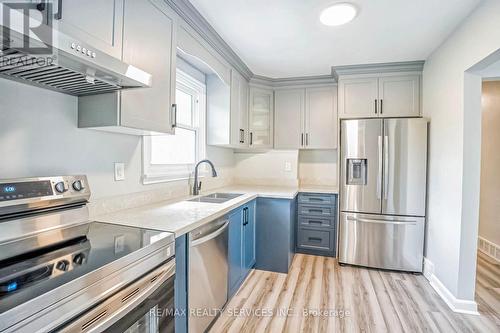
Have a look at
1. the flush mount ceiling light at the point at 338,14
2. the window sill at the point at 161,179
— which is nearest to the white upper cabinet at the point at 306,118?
the flush mount ceiling light at the point at 338,14

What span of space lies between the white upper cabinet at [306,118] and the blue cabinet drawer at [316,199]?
68 cm

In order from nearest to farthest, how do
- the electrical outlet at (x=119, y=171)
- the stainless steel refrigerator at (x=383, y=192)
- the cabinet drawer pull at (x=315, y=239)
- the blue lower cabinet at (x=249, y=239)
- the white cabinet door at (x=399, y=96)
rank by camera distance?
the electrical outlet at (x=119, y=171) < the blue lower cabinet at (x=249, y=239) < the stainless steel refrigerator at (x=383, y=192) < the white cabinet door at (x=399, y=96) < the cabinet drawer pull at (x=315, y=239)

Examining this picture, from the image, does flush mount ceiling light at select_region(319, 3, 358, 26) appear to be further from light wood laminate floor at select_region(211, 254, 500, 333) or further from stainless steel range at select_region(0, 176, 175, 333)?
light wood laminate floor at select_region(211, 254, 500, 333)

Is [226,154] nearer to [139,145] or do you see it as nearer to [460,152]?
[139,145]

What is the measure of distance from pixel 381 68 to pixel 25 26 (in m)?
3.15

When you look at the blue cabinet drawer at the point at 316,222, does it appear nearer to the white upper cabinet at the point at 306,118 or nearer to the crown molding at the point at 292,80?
the white upper cabinet at the point at 306,118

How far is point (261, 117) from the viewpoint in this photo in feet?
11.3

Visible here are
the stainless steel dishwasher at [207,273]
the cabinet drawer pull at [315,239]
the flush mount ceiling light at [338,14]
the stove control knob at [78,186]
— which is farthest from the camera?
the cabinet drawer pull at [315,239]

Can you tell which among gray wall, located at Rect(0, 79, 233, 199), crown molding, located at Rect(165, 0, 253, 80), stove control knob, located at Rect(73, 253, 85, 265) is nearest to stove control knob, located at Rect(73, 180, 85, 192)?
gray wall, located at Rect(0, 79, 233, 199)

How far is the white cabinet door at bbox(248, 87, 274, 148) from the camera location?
3.36 m

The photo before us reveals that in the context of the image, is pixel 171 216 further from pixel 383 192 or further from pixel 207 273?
pixel 383 192

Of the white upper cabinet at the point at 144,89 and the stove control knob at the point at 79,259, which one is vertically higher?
the white upper cabinet at the point at 144,89

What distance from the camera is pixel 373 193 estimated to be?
272cm

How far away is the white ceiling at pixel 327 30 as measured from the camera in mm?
1805
